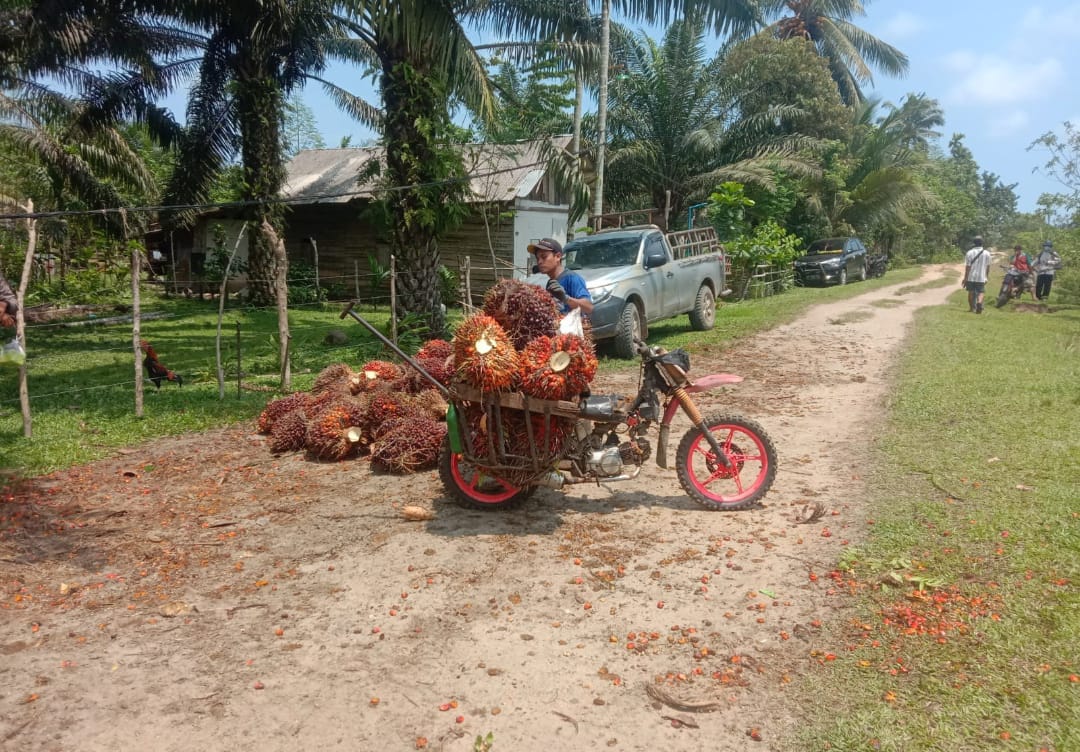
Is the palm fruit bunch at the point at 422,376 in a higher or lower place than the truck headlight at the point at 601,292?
lower

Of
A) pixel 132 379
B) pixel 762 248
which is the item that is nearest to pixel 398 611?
pixel 132 379

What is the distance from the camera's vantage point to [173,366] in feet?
40.7

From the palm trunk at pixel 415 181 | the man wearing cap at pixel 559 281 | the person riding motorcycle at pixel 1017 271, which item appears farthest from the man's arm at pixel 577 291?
the person riding motorcycle at pixel 1017 271

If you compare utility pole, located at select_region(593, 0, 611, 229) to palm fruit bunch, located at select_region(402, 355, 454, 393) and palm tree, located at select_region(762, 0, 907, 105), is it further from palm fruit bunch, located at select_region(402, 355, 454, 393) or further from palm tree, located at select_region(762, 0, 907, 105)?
palm tree, located at select_region(762, 0, 907, 105)

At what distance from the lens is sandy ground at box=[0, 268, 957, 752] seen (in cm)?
321

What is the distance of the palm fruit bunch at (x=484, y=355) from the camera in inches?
189

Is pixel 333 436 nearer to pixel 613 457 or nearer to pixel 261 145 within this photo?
pixel 613 457

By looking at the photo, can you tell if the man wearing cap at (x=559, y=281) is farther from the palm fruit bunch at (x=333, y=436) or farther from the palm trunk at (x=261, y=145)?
the palm trunk at (x=261, y=145)

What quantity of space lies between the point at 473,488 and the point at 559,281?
162 centimetres

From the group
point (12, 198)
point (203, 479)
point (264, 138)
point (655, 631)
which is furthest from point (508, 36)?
point (12, 198)

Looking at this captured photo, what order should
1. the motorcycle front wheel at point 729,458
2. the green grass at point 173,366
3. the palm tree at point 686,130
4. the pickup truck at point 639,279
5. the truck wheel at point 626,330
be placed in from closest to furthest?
the motorcycle front wheel at point 729,458 < the green grass at point 173,366 < the pickup truck at point 639,279 < the truck wheel at point 626,330 < the palm tree at point 686,130

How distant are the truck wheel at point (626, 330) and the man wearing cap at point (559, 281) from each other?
5.12m

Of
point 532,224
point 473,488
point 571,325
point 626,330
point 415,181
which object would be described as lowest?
point 473,488

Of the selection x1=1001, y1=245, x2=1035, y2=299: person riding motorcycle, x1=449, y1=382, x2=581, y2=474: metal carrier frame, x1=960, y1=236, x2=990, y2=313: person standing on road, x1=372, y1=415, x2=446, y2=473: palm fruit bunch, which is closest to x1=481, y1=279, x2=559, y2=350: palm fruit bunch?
x1=449, y1=382, x2=581, y2=474: metal carrier frame
